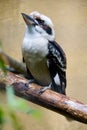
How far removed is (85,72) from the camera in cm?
276

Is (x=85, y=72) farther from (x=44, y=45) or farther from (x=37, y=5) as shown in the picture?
(x=44, y=45)

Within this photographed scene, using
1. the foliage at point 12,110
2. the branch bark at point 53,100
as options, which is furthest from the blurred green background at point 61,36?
the foliage at point 12,110

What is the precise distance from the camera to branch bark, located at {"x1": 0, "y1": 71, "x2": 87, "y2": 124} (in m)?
1.44

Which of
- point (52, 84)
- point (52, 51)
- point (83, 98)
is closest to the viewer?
point (52, 51)

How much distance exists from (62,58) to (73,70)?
3.22ft

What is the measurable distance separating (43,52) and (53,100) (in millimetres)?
328

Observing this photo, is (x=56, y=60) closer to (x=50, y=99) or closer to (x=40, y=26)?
(x=40, y=26)

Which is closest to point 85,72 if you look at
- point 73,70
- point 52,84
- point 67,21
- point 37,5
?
point 73,70

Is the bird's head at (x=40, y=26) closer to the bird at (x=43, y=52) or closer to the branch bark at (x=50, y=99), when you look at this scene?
the bird at (x=43, y=52)

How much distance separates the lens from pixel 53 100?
151cm

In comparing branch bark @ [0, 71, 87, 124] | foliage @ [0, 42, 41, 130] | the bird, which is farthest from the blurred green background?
foliage @ [0, 42, 41, 130]

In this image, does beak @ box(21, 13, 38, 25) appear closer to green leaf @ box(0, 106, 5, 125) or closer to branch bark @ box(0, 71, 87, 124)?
branch bark @ box(0, 71, 87, 124)

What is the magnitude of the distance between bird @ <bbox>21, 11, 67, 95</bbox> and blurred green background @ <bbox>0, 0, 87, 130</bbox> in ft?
2.68

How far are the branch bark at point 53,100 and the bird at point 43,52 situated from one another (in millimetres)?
152
